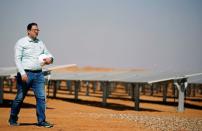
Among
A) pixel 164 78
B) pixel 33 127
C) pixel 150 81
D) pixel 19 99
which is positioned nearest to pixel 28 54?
pixel 19 99

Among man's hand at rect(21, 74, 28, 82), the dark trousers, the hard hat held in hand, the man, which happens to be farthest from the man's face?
man's hand at rect(21, 74, 28, 82)

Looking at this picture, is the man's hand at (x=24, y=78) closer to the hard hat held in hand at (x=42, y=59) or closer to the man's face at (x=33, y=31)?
the hard hat held in hand at (x=42, y=59)

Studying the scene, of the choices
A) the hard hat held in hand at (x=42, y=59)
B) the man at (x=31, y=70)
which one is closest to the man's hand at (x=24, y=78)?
the man at (x=31, y=70)

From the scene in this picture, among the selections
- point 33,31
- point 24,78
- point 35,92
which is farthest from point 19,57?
point 35,92

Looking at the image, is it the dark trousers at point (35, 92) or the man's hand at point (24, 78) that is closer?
the man's hand at point (24, 78)

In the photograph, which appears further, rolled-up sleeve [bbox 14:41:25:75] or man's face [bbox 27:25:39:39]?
man's face [bbox 27:25:39:39]

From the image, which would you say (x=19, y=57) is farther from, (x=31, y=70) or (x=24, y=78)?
(x=24, y=78)

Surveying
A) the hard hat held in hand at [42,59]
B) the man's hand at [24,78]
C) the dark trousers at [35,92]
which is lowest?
the dark trousers at [35,92]

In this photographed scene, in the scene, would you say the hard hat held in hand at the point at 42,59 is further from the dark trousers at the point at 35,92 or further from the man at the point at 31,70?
the dark trousers at the point at 35,92

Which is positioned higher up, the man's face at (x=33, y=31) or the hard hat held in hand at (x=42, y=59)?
the man's face at (x=33, y=31)

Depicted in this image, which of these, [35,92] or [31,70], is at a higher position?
[31,70]

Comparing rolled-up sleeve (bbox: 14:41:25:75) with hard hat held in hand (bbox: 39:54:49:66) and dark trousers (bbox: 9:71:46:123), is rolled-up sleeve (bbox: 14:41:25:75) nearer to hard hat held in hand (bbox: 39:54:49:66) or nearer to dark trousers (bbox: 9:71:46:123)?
dark trousers (bbox: 9:71:46:123)

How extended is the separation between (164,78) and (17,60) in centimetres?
1156

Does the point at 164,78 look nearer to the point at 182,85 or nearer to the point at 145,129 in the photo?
the point at 182,85
